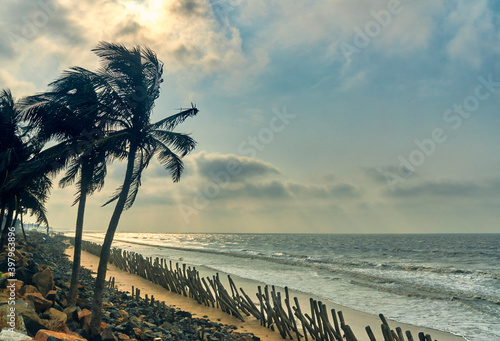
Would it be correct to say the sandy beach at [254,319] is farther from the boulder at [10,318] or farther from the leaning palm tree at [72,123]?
the boulder at [10,318]

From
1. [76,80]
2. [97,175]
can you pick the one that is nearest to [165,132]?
[76,80]

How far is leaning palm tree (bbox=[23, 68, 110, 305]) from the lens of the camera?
327 inches

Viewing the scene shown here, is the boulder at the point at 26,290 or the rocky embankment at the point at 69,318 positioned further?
the boulder at the point at 26,290

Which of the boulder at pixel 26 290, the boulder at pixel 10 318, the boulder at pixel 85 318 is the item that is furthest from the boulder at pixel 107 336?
the boulder at pixel 26 290

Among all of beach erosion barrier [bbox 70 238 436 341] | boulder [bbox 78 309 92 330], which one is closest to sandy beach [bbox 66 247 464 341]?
beach erosion barrier [bbox 70 238 436 341]

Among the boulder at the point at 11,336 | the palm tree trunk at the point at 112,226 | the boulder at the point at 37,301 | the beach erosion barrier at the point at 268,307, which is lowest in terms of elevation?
Result: the beach erosion barrier at the point at 268,307

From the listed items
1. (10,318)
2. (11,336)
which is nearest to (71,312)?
(10,318)

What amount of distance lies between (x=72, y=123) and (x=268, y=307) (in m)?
7.56

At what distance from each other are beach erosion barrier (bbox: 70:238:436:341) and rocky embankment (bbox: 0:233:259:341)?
3.39 ft

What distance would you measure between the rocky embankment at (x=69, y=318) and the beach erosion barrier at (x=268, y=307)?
103 cm

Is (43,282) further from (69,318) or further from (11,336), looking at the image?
(11,336)

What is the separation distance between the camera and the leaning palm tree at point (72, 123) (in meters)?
8.30

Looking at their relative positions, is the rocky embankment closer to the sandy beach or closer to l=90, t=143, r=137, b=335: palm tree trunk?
the sandy beach

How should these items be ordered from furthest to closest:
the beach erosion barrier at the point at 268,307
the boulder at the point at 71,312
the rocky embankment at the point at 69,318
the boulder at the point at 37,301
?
the boulder at the point at 71,312
the beach erosion barrier at the point at 268,307
the boulder at the point at 37,301
the rocky embankment at the point at 69,318
